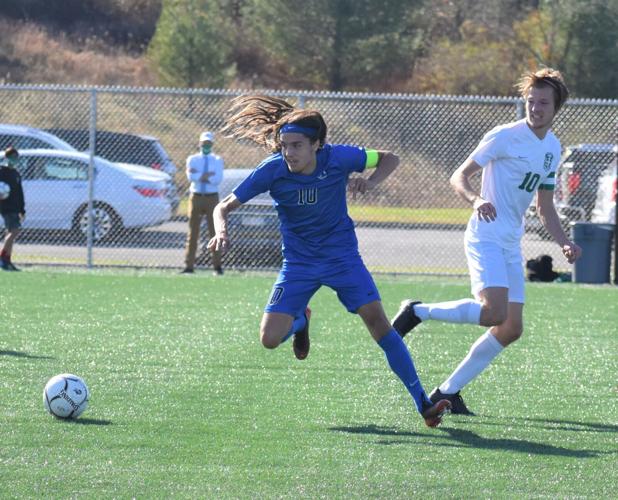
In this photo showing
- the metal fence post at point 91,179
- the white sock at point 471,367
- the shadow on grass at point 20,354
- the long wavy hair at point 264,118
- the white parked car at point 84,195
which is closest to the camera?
the long wavy hair at point 264,118

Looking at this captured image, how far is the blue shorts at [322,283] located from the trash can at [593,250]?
A: 28.7ft

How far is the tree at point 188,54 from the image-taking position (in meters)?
35.8

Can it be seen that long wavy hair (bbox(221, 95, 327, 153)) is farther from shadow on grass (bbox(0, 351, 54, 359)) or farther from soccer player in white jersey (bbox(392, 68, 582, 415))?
shadow on grass (bbox(0, 351, 54, 359))

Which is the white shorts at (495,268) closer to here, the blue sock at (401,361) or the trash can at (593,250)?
the blue sock at (401,361)

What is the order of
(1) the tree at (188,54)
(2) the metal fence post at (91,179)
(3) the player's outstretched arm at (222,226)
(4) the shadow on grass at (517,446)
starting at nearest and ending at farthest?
(4) the shadow on grass at (517,446) < (3) the player's outstretched arm at (222,226) < (2) the metal fence post at (91,179) < (1) the tree at (188,54)

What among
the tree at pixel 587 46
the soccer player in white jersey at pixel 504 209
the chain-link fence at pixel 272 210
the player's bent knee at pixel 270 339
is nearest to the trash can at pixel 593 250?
the chain-link fence at pixel 272 210

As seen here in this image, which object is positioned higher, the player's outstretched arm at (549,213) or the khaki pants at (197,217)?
the player's outstretched arm at (549,213)

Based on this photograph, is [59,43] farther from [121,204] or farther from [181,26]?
[121,204]

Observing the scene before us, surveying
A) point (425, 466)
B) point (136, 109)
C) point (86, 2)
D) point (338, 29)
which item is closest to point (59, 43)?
point (86, 2)

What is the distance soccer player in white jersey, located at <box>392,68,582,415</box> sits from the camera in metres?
6.66

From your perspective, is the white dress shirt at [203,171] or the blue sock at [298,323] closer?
the blue sock at [298,323]

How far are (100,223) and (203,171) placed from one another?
2.11 metres

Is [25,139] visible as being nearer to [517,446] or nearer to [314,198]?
[314,198]

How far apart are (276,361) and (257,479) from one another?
347cm
